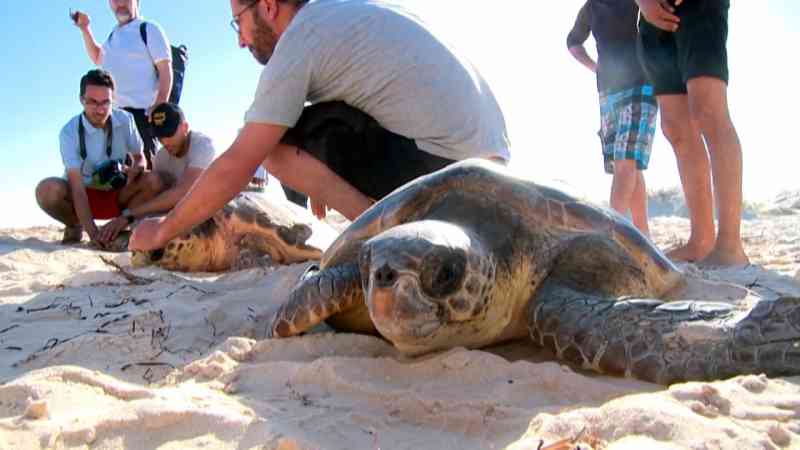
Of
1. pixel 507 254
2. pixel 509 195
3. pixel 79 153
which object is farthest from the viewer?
pixel 79 153

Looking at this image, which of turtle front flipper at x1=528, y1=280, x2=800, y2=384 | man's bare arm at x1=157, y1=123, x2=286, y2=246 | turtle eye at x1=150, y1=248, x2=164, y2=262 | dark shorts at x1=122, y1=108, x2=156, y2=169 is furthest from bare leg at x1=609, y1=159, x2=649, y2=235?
dark shorts at x1=122, y1=108, x2=156, y2=169

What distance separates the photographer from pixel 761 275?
3.05 metres

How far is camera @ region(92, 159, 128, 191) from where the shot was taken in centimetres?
564

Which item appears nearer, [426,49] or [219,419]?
[219,419]

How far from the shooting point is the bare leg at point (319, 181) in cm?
358

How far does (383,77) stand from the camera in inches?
130

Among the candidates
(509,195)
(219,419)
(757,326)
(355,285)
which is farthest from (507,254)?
(219,419)

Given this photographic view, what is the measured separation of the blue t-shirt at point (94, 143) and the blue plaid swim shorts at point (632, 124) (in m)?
3.77

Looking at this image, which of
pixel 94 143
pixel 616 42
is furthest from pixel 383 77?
pixel 94 143

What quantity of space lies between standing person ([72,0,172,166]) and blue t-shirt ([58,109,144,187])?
1.06 ft

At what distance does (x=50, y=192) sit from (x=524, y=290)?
195 inches

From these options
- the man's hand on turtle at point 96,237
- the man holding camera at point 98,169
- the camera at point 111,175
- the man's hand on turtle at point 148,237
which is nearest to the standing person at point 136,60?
the man holding camera at point 98,169

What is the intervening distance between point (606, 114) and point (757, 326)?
3266mm

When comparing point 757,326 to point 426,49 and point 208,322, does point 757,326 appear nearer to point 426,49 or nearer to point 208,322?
point 208,322
